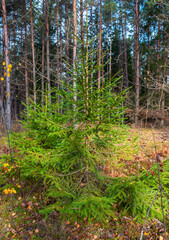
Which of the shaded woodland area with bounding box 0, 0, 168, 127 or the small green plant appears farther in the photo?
the shaded woodland area with bounding box 0, 0, 168, 127

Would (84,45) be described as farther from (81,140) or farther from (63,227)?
(63,227)

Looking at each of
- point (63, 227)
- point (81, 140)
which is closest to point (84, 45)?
point (81, 140)

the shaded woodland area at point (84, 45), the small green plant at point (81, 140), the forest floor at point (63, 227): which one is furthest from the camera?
the shaded woodland area at point (84, 45)

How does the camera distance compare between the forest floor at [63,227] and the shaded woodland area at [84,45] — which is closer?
the forest floor at [63,227]

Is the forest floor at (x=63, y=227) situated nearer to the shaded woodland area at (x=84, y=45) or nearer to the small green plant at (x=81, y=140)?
the small green plant at (x=81, y=140)

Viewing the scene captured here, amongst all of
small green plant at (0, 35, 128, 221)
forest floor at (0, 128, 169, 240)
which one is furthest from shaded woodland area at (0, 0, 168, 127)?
forest floor at (0, 128, 169, 240)

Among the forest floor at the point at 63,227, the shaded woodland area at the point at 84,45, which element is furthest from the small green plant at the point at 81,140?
the shaded woodland area at the point at 84,45

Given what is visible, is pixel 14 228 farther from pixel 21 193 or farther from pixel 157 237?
pixel 157 237

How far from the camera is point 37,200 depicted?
321 cm

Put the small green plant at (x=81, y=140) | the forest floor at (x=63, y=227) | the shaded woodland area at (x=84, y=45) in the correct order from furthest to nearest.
→ the shaded woodland area at (x=84, y=45), the forest floor at (x=63, y=227), the small green plant at (x=81, y=140)

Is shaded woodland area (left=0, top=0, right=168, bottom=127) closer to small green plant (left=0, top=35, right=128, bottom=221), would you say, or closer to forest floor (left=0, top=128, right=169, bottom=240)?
small green plant (left=0, top=35, right=128, bottom=221)

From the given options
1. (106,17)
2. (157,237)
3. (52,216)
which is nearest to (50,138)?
(52,216)

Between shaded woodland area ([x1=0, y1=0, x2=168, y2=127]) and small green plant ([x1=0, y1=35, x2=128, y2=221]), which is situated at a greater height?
shaded woodland area ([x1=0, y1=0, x2=168, y2=127])

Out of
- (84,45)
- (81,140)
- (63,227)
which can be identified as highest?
(84,45)
